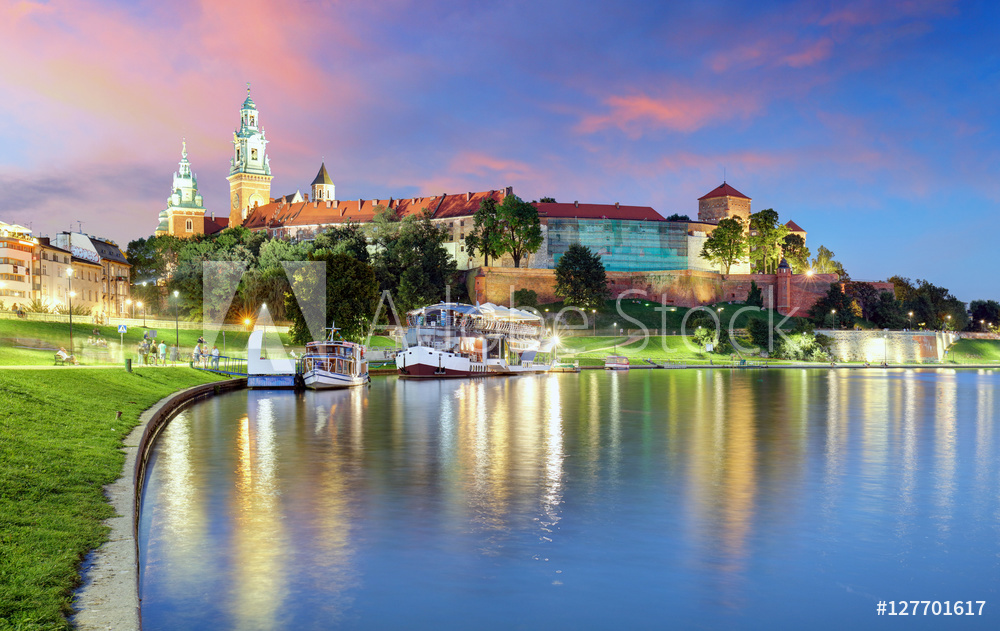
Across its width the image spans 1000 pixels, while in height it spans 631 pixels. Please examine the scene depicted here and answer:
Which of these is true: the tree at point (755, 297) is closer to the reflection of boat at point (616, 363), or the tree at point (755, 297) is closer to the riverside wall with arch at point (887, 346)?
the riverside wall with arch at point (887, 346)

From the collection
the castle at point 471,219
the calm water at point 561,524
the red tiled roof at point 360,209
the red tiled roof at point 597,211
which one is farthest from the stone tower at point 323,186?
the calm water at point 561,524

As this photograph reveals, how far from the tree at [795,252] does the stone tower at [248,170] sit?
93.7 metres

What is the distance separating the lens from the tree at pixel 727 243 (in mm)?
108750

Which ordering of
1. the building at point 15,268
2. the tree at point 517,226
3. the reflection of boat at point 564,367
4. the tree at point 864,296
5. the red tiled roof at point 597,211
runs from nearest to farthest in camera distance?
1. the building at point 15,268
2. the reflection of boat at point 564,367
3. the tree at point 517,226
4. the tree at point 864,296
5. the red tiled roof at point 597,211

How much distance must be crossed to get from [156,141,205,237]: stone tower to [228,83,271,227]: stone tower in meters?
7.38

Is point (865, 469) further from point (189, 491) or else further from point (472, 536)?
point (189, 491)

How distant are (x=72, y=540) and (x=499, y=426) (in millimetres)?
21342

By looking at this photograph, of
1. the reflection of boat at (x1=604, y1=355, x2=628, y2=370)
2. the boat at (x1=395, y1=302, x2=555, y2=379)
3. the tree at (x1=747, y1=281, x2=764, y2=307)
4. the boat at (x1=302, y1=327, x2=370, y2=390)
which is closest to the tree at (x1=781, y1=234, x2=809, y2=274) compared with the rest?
the tree at (x1=747, y1=281, x2=764, y2=307)

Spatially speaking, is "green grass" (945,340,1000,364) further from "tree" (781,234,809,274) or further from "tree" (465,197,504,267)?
"tree" (465,197,504,267)

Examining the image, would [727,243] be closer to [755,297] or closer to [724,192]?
[755,297]

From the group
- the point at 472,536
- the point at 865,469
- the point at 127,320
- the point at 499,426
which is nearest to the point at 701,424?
the point at 499,426

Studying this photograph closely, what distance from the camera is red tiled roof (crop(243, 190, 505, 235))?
124438 mm

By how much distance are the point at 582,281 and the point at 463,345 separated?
33.1m

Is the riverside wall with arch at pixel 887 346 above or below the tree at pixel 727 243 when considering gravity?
below
